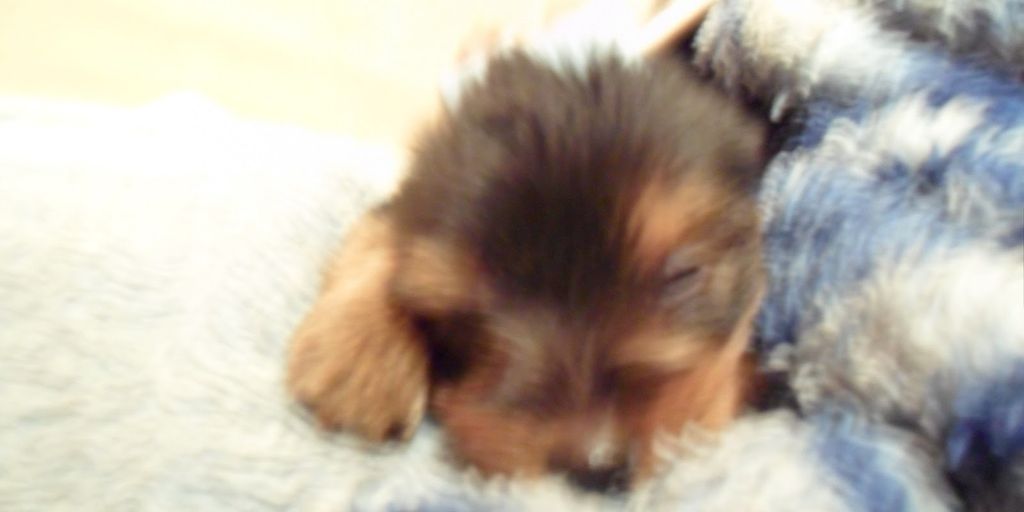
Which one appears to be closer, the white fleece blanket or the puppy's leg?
the white fleece blanket

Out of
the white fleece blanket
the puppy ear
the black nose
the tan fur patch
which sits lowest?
the black nose

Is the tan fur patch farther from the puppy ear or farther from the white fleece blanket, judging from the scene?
the white fleece blanket

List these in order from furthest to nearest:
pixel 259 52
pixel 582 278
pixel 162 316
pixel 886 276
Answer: pixel 259 52, pixel 162 316, pixel 582 278, pixel 886 276

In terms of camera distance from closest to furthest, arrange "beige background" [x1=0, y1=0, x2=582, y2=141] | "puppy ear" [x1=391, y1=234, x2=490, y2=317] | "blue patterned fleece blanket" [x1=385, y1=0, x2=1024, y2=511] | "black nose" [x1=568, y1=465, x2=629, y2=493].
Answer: "blue patterned fleece blanket" [x1=385, y1=0, x2=1024, y2=511], "black nose" [x1=568, y1=465, x2=629, y2=493], "puppy ear" [x1=391, y1=234, x2=490, y2=317], "beige background" [x1=0, y1=0, x2=582, y2=141]

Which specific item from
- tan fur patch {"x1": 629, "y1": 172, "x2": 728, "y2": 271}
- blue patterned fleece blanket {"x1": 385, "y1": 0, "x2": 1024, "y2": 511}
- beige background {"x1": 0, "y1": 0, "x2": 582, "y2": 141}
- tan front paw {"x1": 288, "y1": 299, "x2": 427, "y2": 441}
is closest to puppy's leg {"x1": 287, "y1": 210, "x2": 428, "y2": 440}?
tan front paw {"x1": 288, "y1": 299, "x2": 427, "y2": 441}

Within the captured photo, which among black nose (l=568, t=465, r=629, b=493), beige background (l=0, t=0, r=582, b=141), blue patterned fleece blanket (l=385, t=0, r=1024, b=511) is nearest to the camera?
blue patterned fleece blanket (l=385, t=0, r=1024, b=511)

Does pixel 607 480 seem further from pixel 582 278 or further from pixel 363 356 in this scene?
pixel 363 356

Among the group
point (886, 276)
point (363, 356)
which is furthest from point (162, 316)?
point (886, 276)
